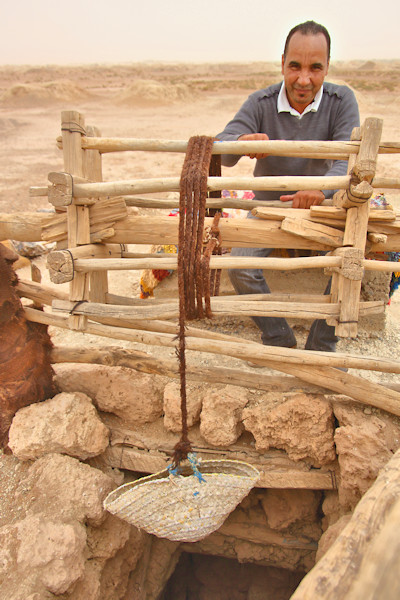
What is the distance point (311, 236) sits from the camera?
2053mm

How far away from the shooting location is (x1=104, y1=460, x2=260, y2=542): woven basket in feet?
6.58

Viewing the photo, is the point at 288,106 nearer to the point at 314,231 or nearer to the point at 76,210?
the point at 314,231

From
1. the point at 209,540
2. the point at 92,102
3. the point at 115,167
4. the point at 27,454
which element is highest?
the point at 92,102

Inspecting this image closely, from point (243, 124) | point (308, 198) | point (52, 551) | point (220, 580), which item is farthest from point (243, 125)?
point (220, 580)

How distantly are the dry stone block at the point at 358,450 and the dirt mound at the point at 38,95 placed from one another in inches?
Result: 838

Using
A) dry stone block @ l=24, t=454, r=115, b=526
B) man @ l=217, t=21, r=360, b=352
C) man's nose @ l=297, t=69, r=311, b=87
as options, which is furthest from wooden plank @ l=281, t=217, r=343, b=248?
dry stone block @ l=24, t=454, r=115, b=526

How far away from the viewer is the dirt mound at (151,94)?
19000mm

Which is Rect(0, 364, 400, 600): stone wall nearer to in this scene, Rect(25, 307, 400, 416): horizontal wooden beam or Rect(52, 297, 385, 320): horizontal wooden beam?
Rect(25, 307, 400, 416): horizontal wooden beam

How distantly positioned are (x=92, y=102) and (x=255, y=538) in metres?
21.6

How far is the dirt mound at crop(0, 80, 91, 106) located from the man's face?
20.1 metres

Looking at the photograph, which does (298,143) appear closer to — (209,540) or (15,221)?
(15,221)

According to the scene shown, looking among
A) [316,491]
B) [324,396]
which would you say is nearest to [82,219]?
[324,396]

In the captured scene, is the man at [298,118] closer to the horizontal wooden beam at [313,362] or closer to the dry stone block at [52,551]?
the horizontal wooden beam at [313,362]

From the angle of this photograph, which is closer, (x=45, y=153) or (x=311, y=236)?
(x=311, y=236)
